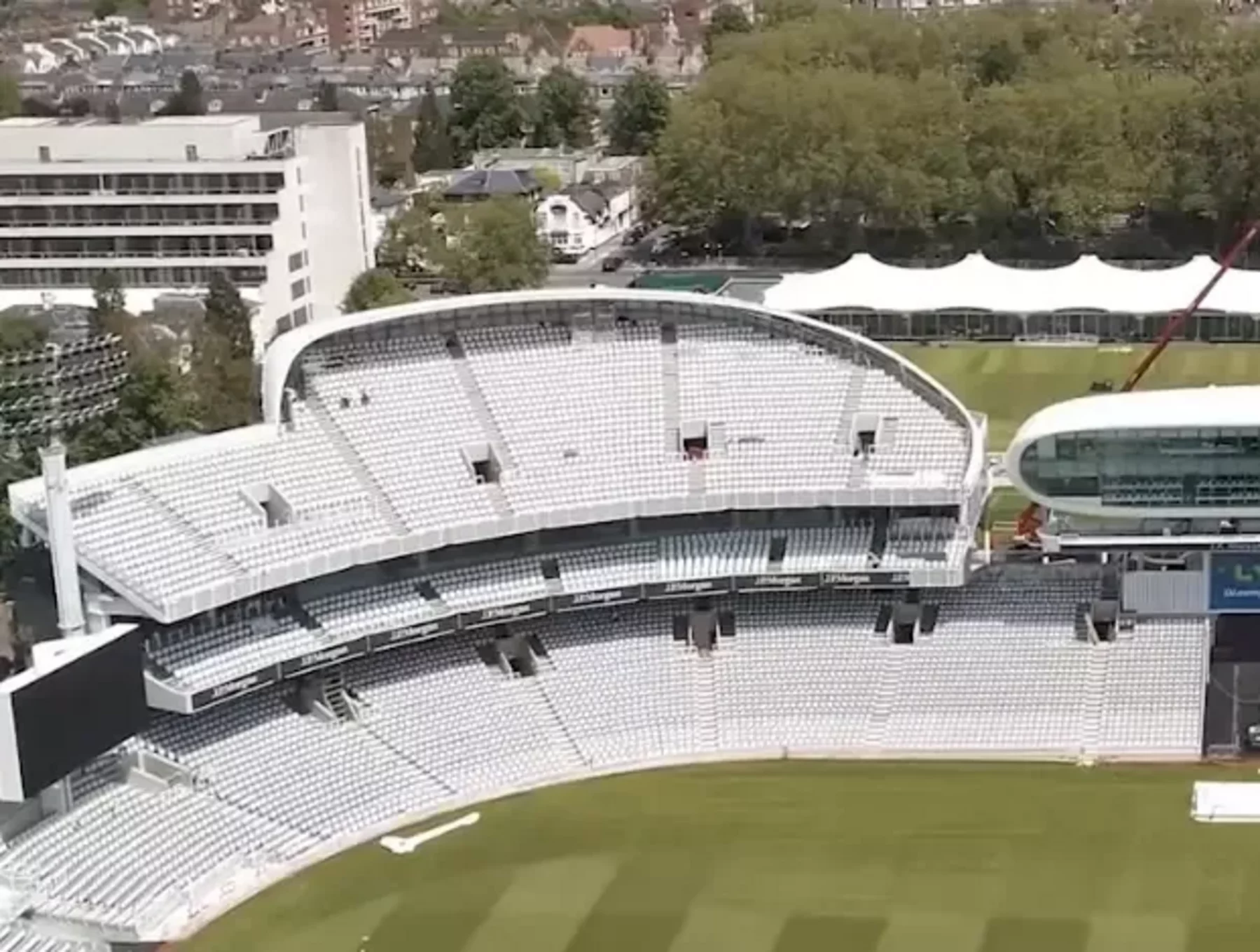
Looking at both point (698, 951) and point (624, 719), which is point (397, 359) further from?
point (698, 951)

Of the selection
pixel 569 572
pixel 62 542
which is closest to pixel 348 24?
pixel 569 572

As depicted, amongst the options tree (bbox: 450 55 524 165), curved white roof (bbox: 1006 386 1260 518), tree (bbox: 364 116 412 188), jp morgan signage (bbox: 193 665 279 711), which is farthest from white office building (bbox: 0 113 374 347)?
tree (bbox: 450 55 524 165)

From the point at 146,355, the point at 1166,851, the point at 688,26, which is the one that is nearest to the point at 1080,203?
the point at 146,355

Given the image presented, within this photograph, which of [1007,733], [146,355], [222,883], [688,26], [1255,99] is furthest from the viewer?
[688,26]

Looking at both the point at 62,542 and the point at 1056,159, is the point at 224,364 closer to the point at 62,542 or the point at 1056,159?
the point at 62,542

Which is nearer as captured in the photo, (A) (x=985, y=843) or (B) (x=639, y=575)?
(A) (x=985, y=843)

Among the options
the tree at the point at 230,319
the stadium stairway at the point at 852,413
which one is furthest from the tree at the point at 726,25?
the stadium stairway at the point at 852,413
